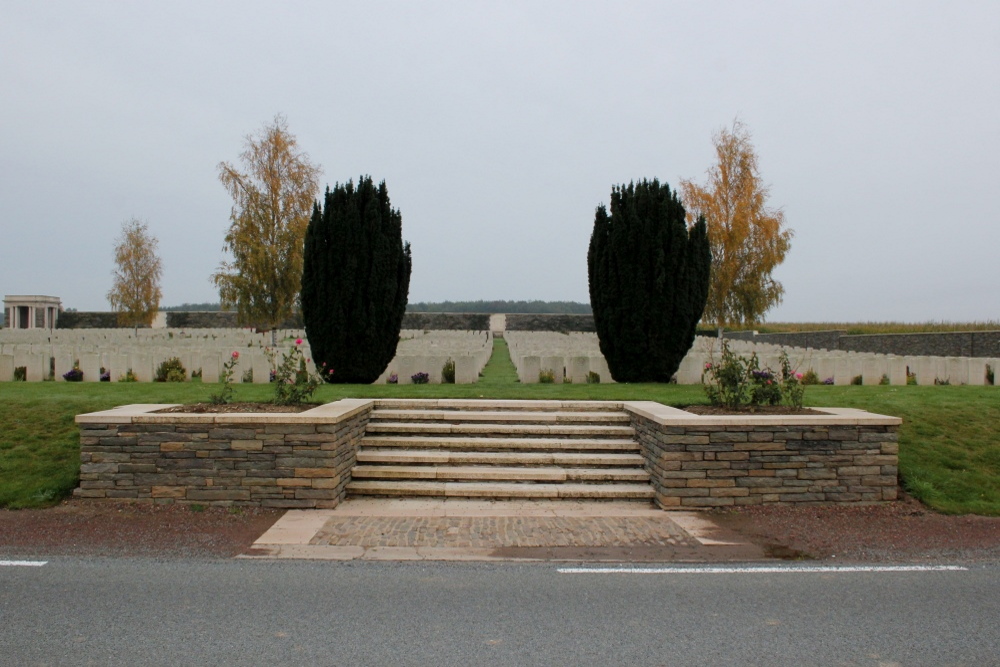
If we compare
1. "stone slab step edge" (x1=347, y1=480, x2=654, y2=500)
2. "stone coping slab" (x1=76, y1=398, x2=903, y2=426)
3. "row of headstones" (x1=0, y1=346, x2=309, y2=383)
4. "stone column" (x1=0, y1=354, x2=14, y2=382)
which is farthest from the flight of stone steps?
"stone column" (x1=0, y1=354, x2=14, y2=382)

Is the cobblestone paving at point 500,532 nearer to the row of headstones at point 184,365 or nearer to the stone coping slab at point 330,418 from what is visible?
the stone coping slab at point 330,418

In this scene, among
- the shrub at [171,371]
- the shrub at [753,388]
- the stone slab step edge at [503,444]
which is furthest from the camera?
the shrub at [171,371]

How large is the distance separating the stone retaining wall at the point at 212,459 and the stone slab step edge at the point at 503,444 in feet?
4.10

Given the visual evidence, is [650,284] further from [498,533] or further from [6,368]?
[6,368]

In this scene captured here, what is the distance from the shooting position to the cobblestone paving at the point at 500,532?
18.3ft

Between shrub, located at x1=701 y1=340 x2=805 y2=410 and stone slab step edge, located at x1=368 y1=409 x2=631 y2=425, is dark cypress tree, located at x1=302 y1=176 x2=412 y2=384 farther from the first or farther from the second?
shrub, located at x1=701 y1=340 x2=805 y2=410

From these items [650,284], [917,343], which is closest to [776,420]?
[650,284]

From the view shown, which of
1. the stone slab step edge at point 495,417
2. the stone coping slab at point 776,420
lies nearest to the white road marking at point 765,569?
the stone coping slab at point 776,420

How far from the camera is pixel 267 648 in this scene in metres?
3.52

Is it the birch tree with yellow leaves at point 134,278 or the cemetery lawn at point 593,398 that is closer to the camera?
the cemetery lawn at point 593,398

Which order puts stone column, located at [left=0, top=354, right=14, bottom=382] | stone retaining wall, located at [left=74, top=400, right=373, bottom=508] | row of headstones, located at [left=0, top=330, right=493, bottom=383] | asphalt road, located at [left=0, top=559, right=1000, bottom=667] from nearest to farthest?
1. asphalt road, located at [left=0, top=559, right=1000, bottom=667]
2. stone retaining wall, located at [left=74, top=400, right=373, bottom=508]
3. row of headstones, located at [left=0, top=330, right=493, bottom=383]
4. stone column, located at [left=0, top=354, right=14, bottom=382]

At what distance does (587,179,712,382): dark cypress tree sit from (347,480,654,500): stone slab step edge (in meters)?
5.36

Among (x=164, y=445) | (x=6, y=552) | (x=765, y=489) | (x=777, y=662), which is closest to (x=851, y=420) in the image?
(x=765, y=489)

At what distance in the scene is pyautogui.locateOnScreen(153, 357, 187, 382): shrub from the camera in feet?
43.1
